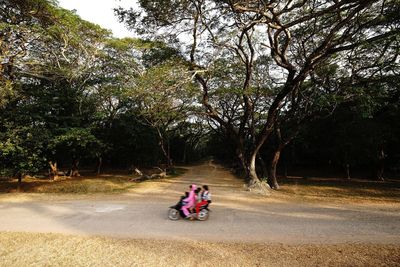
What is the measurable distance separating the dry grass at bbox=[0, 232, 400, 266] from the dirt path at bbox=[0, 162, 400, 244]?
1.53 ft

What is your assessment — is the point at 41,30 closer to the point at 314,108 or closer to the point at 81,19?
the point at 81,19

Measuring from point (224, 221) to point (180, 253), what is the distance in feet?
9.08

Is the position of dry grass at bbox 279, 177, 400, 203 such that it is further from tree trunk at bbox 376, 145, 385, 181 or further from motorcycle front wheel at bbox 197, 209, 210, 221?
Result: motorcycle front wheel at bbox 197, 209, 210, 221

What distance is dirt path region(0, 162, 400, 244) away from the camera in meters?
6.78

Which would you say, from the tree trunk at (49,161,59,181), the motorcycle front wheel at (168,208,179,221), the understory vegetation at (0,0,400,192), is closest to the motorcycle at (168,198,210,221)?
the motorcycle front wheel at (168,208,179,221)

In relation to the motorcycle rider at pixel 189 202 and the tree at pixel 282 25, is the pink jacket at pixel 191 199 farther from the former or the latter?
the tree at pixel 282 25

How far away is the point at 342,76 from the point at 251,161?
8.10 metres

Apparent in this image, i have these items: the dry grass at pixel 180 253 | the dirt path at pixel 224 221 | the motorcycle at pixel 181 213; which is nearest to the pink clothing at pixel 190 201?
the motorcycle at pixel 181 213

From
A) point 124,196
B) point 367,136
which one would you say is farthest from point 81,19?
point 367,136

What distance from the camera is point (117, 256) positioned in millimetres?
5586

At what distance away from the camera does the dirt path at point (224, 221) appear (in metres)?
6.78

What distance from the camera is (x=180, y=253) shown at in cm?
572

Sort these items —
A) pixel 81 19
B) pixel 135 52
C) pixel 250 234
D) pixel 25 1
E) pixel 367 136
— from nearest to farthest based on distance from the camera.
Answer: pixel 250 234
pixel 25 1
pixel 81 19
pixel 367 136
pixel 135 52

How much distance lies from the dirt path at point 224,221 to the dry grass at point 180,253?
467 millimetres
